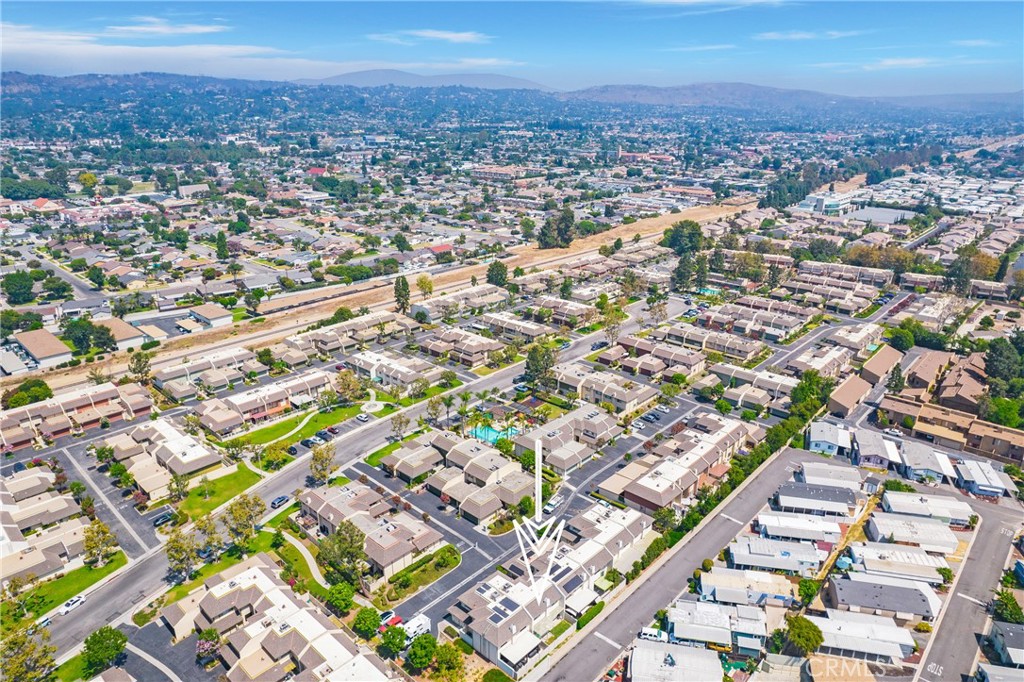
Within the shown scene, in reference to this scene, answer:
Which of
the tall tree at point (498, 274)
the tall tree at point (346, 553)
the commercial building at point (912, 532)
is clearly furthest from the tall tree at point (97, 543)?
the tall tree at point (498, 274)

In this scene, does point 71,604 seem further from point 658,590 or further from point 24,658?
point 658,590

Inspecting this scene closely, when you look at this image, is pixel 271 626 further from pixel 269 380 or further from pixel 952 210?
pixel 952 210

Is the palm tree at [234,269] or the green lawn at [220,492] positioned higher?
the palm tree at [234,269]

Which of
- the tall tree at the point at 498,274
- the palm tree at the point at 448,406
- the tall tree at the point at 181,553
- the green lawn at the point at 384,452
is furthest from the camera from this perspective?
the tall tree at the point at 498,274

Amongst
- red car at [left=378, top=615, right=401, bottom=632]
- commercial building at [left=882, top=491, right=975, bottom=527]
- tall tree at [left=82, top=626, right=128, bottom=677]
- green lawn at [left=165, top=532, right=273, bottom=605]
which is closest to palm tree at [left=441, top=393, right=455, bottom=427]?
green lawn at [left=165, top=532, right=273, bottom=605]

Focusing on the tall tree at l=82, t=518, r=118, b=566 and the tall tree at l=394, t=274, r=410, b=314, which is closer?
the tall tree at l=82, t=518, r=118, b=566

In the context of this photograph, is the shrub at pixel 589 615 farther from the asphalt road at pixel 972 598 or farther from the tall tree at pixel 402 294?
the tall tree at pixel 402 294

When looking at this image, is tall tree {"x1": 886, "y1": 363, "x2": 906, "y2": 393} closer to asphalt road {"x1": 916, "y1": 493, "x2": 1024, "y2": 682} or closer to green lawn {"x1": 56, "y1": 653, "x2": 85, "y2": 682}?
asphalt road {"x1": 916, "y1": 493, "x2": 1024, "y2": 682}
